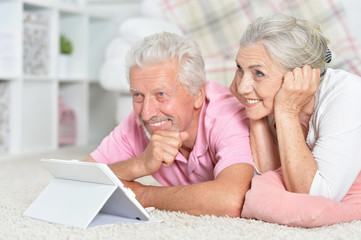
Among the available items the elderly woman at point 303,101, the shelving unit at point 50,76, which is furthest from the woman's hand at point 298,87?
the shelving unit at point 50,76

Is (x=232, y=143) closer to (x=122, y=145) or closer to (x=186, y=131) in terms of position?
(x=186, y=131)

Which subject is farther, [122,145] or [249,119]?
[122,145]

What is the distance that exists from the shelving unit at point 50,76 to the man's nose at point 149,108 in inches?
68.8

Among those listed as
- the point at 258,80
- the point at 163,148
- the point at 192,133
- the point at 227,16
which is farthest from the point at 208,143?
the point at 227,16

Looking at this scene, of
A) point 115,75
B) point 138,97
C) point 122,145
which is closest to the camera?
point 138,97

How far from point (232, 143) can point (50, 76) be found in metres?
2.18

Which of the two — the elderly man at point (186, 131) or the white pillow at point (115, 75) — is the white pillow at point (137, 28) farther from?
the elderly man at point (186, 131)

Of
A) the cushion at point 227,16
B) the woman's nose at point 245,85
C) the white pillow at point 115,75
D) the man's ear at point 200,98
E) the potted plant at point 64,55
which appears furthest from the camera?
the potted plant at point 64,55

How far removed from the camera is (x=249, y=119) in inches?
71.7

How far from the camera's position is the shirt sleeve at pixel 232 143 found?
168cm

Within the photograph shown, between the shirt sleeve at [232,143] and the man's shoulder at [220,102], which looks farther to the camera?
the man's shoulder at [220,102]

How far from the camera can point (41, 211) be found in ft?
5.29

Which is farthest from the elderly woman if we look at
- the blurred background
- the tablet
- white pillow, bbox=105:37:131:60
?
white pillow, bbox=105:37:131:60

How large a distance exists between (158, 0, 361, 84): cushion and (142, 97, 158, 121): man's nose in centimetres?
149
